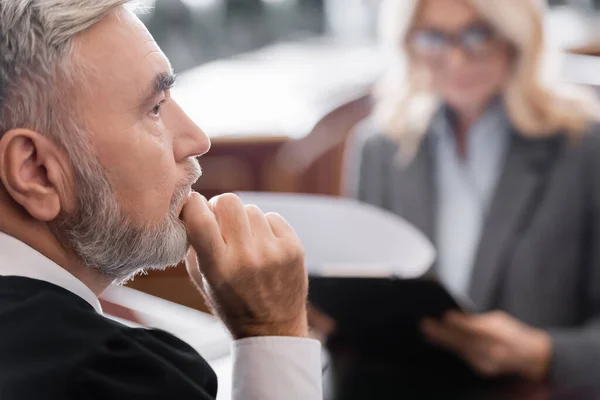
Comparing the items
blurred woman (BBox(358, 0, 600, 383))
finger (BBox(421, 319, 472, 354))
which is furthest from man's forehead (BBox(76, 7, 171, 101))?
blurred woman (BBox(358, 0, 600, 383))

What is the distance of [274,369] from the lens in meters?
0.88

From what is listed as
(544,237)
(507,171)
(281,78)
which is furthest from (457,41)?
(281,78)

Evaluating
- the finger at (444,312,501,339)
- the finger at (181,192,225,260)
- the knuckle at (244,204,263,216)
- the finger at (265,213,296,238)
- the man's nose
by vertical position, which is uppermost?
the man's nose

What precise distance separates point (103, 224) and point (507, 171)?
53.3 inches

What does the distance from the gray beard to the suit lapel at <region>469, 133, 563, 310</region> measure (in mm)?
1231

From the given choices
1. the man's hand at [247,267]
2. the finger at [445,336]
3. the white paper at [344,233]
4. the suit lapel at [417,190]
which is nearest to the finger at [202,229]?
the man's hand at [247,267]

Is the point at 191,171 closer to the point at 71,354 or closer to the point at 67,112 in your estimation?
the point at 67,112

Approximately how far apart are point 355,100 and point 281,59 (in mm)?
2035

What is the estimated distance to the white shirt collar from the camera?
774mm

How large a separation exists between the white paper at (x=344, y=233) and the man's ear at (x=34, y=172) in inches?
24.9

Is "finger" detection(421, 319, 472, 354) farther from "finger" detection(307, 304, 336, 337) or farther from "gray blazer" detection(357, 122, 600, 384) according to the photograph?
"gray blazer" detection(357, 122, 600, 384)

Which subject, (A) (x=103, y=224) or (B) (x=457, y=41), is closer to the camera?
(A) (x=103, y=224)

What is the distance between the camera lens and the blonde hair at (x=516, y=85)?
1.89 m

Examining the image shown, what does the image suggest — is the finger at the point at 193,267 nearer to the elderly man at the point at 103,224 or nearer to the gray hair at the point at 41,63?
the elderly man at the point at 103,224
